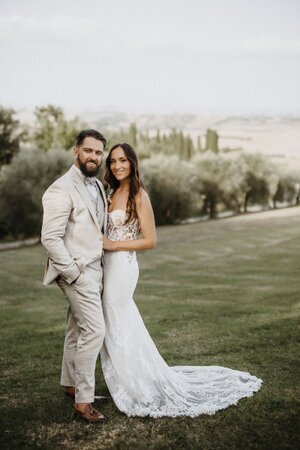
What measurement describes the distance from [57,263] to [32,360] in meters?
2.83

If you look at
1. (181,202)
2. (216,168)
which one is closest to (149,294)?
(181,202)

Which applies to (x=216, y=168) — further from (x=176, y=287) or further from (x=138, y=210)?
(x=138, y=210)

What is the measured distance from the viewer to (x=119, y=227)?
5.31 metres

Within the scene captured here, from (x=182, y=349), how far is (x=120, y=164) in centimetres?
321

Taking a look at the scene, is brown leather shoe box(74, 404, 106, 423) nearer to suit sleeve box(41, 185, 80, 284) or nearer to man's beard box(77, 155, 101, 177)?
suit sleeve box(41, 185, 80, 284)

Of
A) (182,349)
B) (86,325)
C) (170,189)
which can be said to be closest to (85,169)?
(86,325)

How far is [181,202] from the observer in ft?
152

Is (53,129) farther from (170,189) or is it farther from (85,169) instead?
(85,169)

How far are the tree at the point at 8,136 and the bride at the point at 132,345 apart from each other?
138 feet

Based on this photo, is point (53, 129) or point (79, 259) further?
point (53, 129)

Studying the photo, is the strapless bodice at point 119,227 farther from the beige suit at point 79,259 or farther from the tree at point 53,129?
the tree at point 53,129

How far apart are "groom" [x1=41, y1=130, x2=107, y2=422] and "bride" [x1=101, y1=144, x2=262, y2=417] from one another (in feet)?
0.96

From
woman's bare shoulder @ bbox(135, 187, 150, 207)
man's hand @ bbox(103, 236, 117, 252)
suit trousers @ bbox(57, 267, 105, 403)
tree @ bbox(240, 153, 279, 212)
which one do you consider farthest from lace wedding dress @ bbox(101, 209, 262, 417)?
tree @ bbox(240, 153, 279, 212)

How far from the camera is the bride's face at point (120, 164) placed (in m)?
5.27
